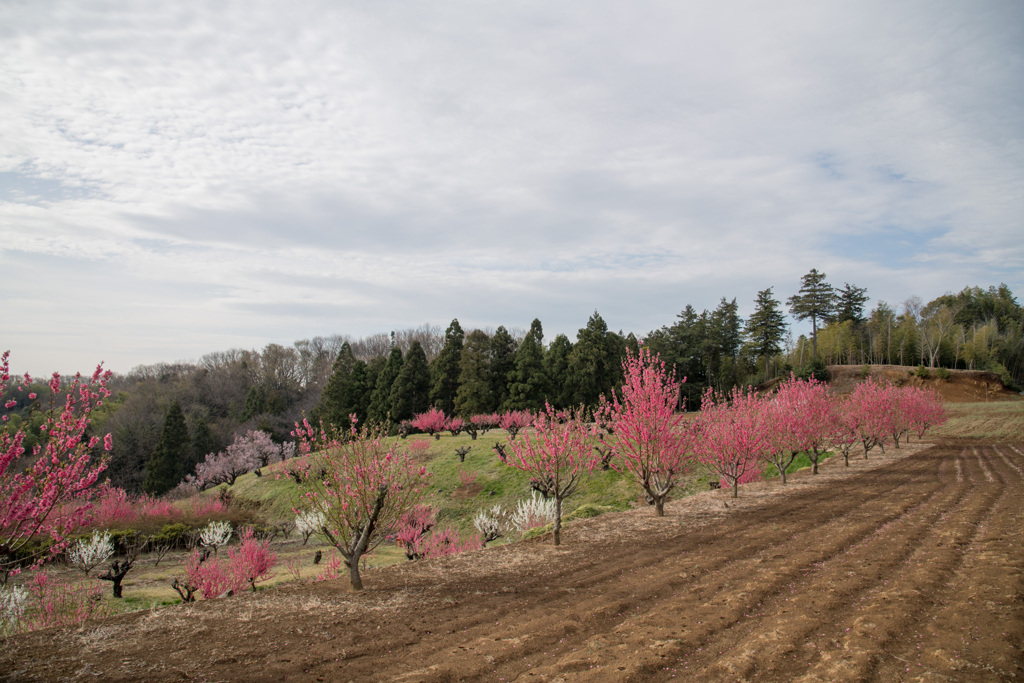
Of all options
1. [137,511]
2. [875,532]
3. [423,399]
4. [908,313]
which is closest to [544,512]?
[875,532]

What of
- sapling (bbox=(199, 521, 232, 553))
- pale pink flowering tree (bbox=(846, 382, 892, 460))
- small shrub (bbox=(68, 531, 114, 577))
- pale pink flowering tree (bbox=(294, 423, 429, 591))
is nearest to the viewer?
pale pink flowering tree (bbox=(294, 423, 429, 591))

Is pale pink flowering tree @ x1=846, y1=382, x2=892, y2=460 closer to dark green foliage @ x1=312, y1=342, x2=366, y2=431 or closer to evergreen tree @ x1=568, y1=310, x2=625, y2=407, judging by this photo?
evergreen tree @ x1=568, y1=310, x2=625, y2=407

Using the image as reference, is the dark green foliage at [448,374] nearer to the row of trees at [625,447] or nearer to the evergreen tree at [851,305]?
the row of trees at [625,447]

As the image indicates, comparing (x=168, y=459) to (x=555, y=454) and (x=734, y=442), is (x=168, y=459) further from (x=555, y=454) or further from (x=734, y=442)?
(x=734, y=442)

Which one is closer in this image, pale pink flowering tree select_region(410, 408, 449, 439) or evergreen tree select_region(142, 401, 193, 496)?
pale pink flowering tree select_region(410, 408, 449, 439)

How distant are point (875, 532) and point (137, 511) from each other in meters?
27.3

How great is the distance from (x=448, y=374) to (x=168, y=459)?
21.7 m

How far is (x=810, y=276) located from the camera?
67.1 m

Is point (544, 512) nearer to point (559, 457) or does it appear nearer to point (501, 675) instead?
point (559, 457)

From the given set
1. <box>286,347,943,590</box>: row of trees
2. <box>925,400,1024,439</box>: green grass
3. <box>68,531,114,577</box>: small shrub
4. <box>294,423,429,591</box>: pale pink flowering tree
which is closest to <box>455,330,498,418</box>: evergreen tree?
<box>286,347,943,590</box>: row of trees

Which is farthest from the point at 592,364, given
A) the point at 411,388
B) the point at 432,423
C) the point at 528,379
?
the point at 411,388

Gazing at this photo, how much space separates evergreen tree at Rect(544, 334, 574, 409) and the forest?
13 cm

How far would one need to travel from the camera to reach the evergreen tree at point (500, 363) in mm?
39672

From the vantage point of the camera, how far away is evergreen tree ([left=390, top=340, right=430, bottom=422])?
41375 millimetres
